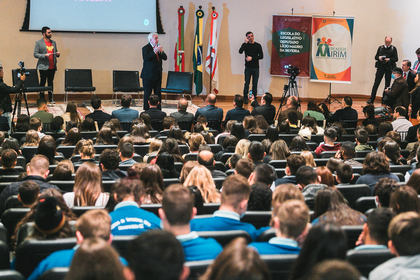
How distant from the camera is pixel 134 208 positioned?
8.38ft

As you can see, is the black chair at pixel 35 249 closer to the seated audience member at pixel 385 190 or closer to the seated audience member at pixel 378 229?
the seated audience member at pixel 378 229

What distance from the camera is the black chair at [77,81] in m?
9.27

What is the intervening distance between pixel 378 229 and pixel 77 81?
8350 millimetres

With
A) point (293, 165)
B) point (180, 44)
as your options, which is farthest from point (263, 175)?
point (180, 44)

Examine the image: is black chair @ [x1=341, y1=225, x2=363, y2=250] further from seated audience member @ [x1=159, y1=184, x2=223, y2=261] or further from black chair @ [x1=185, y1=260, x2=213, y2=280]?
black chair @ [x1=185, y1=260, x2=213, y2=280]

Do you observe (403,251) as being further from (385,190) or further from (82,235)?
(82,235)

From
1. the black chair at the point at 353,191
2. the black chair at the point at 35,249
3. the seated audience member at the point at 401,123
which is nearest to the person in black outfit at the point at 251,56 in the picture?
the seated audience member at the point at 401,123

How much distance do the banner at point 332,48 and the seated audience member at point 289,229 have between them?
9109 millimetres

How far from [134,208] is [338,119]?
5268mm

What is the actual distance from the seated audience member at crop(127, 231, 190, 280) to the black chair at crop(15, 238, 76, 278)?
31.7 inches

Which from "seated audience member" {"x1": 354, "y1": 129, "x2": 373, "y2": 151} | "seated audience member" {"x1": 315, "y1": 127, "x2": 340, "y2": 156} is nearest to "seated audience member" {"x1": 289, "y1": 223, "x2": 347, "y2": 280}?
"seated audience member" {"x1": 315, "y1": 127, "x2": 340, "y2": 156}

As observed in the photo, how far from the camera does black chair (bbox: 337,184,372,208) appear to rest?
3.49m

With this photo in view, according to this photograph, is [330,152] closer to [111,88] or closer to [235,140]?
[235,140]

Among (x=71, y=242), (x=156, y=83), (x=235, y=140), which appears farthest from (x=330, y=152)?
(x=156, y=83)
